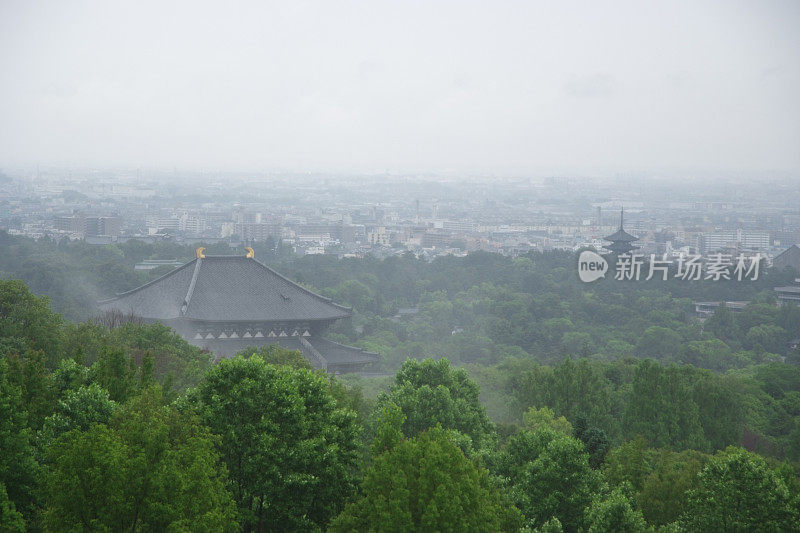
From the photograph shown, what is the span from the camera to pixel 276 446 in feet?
40.6

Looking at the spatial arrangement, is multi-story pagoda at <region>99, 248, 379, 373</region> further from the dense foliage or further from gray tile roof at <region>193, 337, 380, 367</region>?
the dense foliage

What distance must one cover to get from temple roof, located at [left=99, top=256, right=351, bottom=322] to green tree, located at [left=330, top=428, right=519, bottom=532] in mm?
20817

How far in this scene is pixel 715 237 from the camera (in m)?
102

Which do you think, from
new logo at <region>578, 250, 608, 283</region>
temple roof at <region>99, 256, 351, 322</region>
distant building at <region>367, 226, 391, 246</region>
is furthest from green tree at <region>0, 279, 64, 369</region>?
distant building at <region>367, 226, 391, 246</region>

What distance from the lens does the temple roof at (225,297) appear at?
104ft

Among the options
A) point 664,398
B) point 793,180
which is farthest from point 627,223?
point 664,398

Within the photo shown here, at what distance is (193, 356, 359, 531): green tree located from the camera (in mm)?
12180

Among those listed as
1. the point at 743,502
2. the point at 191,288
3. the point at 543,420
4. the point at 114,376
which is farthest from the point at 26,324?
the point at 743,502

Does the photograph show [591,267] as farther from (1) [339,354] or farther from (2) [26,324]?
(2) [26,324]

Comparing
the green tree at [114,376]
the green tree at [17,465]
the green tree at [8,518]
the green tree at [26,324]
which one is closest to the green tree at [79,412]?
the green tree at [17,465]

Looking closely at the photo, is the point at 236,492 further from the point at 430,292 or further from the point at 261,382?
the point at 430,292

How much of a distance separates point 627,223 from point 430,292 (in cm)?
6357

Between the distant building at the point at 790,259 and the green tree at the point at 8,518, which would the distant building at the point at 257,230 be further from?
the green tree at the point at 8,518

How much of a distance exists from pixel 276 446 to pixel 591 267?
54907 mm
